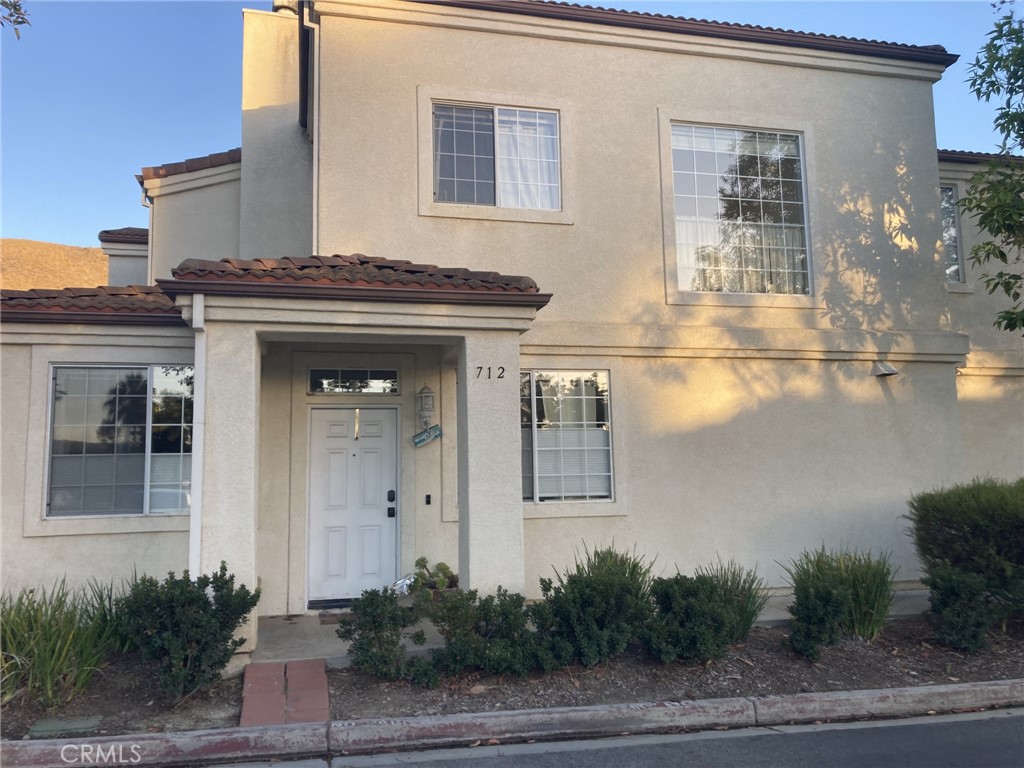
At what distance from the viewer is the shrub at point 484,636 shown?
20.0 ft

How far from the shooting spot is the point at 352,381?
877 centimetres

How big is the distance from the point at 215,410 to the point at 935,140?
1018 cm

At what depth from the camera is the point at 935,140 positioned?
10422mm

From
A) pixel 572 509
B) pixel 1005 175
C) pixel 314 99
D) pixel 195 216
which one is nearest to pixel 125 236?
pixel 195 216

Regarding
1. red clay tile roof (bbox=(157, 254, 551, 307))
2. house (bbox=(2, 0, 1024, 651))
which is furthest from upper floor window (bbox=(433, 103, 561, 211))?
red clay tile roof (bbox=(157, 254, 551, 307))

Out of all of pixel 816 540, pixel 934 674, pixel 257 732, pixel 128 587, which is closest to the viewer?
pixel 257 732

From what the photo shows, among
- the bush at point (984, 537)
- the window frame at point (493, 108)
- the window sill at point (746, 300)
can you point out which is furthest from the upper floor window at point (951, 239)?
the window frame at point (493, 108)

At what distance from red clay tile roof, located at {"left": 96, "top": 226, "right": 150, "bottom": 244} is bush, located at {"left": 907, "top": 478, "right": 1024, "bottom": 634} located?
1294 cm

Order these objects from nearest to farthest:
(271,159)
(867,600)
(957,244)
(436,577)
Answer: (867,600) → (436,577) → (271,159) → (957,244)

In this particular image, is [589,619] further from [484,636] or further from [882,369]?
[882,369]

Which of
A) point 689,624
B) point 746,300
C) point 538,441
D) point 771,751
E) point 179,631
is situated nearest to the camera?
point 771,751

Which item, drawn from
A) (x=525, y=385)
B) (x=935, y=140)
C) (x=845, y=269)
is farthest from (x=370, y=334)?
(x=935, y=140)

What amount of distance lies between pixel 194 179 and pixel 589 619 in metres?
9.57

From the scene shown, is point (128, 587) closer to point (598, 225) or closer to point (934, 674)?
point (598, 225)
